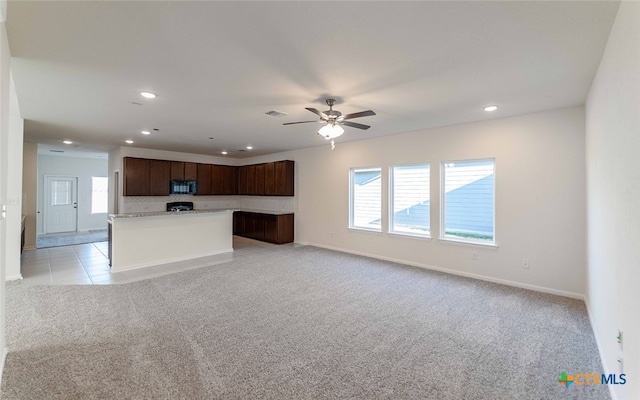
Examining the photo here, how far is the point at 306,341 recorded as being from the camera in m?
2.58

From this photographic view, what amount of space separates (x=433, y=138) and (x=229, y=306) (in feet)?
13.8

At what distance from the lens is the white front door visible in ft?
29.3

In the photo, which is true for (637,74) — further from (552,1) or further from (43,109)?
(43,109)

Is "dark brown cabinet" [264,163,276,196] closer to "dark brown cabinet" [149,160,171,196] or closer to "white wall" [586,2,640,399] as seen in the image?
"dark brown cabinet" [149,160,171,196]

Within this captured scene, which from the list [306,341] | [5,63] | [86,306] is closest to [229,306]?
[306,341]

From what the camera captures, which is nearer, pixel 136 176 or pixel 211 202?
pixel 136 176

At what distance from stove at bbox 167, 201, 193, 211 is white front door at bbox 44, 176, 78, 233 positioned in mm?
4304

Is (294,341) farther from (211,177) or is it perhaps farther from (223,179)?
(223,179)

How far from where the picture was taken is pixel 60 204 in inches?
361

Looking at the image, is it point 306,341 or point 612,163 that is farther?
point 306,341

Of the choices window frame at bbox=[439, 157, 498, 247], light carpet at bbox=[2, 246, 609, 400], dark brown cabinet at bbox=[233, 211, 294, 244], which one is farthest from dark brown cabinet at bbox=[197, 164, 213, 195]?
window frame at bbox=[439, 157, 498, 247]

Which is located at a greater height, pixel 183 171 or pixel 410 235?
pixel 183 171

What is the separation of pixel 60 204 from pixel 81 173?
1.17 meters

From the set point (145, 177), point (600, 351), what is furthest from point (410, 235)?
point (145, 177)
